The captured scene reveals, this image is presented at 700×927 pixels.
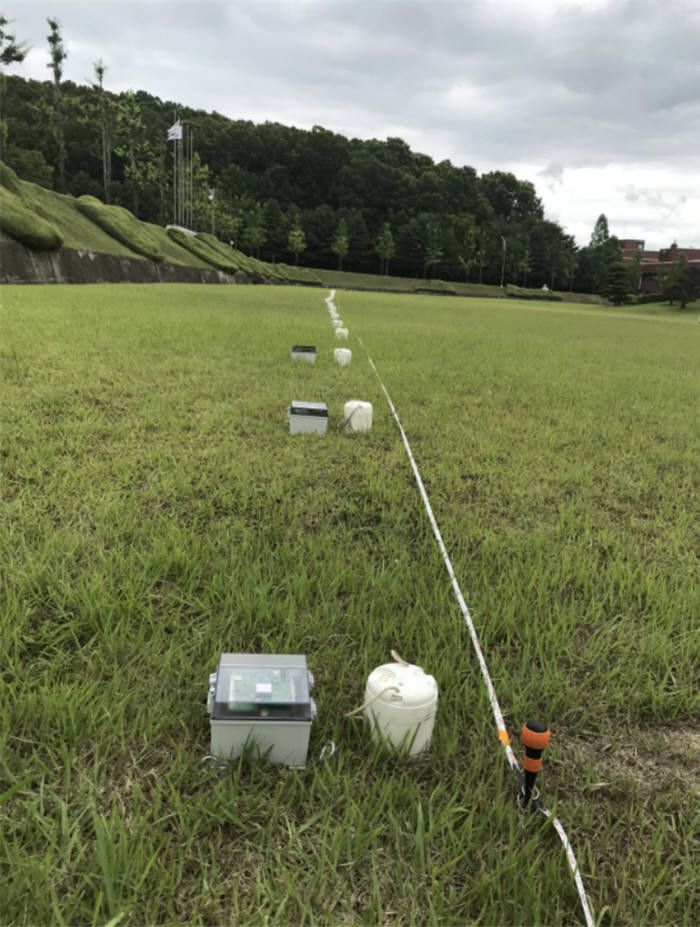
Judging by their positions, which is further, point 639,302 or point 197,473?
point 639,302

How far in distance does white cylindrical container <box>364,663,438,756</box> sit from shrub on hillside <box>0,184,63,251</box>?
47.1ft

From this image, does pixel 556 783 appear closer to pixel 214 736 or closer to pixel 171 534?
pixel 214 736

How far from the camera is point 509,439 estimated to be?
11.5 ft

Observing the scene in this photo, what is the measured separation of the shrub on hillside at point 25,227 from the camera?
12305 millimetres

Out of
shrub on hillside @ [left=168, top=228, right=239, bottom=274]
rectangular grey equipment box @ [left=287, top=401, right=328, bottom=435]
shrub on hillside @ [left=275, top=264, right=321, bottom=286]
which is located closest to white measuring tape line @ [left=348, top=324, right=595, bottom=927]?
rectangular grey equipment box @ [left=287, top=401, right=328, bottom=435]

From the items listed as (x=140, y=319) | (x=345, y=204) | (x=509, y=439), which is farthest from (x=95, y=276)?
(x=345, y=204)

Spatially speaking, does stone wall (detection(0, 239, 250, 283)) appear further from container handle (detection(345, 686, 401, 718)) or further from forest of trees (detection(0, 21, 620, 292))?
forest of trees (detection(0, 21, 620, 292))

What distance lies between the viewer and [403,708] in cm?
116

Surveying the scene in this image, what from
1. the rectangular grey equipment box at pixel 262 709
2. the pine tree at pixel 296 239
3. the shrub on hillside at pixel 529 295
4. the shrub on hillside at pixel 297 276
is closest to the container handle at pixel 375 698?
the rectangular grey equipment box at pixel 262 709

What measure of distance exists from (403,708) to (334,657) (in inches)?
14.1

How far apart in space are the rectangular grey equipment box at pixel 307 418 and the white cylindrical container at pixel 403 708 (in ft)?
6.88

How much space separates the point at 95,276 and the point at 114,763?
57.3ft

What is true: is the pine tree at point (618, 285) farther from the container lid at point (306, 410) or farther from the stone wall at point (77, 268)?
the container lid at point (306, 410)

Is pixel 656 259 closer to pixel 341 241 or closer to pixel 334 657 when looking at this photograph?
pixel 341 241
